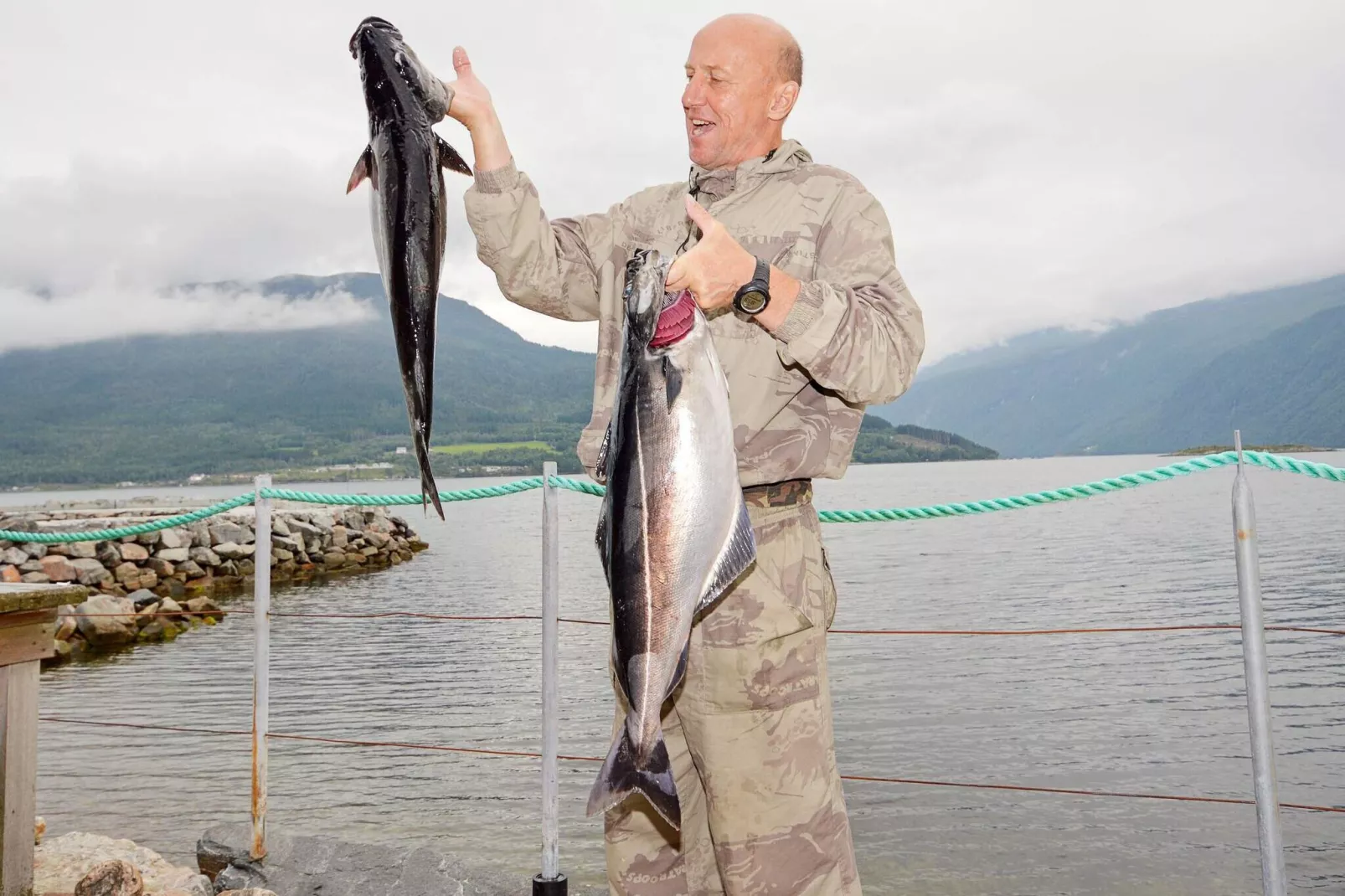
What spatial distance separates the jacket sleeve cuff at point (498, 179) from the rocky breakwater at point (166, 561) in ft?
38.0

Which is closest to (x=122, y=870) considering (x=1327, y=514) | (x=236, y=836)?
(x=236, y=836)

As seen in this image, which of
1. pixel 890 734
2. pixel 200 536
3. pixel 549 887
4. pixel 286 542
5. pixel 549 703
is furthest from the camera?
pixel 286 542

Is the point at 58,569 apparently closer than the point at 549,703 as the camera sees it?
No

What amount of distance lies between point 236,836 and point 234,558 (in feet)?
84.1

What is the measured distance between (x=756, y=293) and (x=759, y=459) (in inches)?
25.0

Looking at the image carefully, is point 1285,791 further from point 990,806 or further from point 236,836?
point 236,836

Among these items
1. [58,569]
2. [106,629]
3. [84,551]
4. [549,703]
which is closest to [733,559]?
[549,703]

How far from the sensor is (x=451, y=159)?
8.44 feet

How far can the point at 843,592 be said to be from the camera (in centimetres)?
2844

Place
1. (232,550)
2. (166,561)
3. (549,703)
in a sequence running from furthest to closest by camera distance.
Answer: (232,550), (166,561), (549,703)

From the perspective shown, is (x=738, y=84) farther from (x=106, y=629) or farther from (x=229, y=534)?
(x=229, y=534)

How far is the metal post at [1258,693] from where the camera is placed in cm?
318

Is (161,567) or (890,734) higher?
(161,567)

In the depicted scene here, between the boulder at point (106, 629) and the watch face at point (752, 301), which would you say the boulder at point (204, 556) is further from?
the watch face at point (752, 301)
